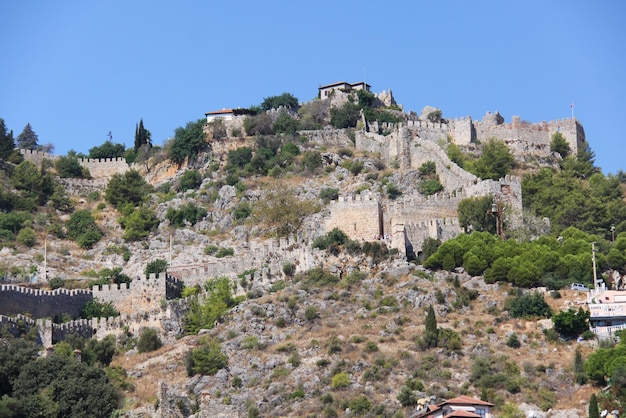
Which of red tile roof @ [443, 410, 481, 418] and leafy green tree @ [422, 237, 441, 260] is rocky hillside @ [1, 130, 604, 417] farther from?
red tile roof @ [443, 410, 481, 418]

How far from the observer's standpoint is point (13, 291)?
5834 centimetres

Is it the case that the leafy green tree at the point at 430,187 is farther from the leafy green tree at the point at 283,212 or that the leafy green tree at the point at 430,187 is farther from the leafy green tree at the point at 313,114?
the leafy green tree at the point at 313,114

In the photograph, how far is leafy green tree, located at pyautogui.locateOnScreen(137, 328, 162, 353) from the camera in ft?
186

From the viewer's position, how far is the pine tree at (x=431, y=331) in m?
52.2

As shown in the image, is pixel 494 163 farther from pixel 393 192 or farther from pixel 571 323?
pixel 571 323

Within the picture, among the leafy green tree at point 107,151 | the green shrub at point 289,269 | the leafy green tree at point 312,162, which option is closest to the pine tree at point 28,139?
the leafy green tree at point 107,151

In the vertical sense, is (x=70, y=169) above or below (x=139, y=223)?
Result: above

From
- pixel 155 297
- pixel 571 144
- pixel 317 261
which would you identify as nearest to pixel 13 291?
pixel 155 297

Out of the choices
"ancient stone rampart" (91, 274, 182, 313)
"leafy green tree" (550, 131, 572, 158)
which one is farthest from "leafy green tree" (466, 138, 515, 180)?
"ancient stone rampart" (91, 274, 182, 313)

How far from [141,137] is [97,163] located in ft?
11.9

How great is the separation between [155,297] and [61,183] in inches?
→ 967

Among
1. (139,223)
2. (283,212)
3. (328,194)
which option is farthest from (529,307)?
(139,223)

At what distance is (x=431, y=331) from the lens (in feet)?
172

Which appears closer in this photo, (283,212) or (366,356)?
(366,356)
